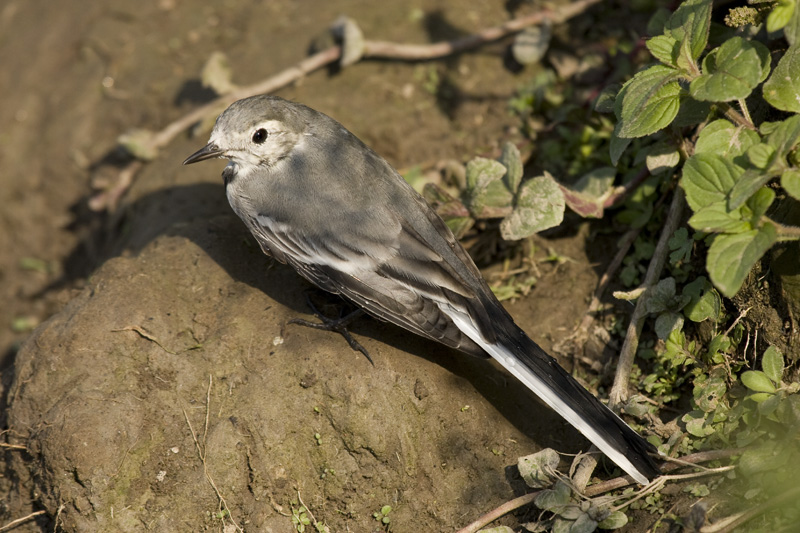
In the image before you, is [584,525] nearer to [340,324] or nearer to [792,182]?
[340,324]

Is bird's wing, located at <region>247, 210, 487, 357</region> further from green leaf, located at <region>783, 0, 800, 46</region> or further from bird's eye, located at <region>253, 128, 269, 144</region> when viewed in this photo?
green leaf, located at <region>783, 0, 800, 46</region>

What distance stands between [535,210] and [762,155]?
1.42 m

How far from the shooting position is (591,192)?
14.5ft

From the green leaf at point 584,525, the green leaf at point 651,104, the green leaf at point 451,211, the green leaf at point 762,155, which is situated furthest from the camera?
the green leaf at point 451,211

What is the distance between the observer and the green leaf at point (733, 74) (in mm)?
3014

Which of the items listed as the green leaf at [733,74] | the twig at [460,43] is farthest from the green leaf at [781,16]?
the twig at [460,43]

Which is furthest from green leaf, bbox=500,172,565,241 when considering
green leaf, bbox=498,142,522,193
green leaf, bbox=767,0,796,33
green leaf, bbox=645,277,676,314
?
green leaf, bbox=767,0,796,33

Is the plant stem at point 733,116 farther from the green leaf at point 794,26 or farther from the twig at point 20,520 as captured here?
the twig at point 20,520

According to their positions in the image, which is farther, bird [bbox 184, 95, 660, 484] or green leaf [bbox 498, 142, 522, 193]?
green leaf [bbox 498, 142, 522, 193]

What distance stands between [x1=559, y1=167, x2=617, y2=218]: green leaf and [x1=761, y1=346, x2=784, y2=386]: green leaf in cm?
146

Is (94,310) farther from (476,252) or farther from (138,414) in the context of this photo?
(476,252)

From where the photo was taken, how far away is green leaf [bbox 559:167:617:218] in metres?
4.26

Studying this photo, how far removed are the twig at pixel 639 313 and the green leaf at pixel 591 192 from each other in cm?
41

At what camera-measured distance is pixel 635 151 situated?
4.57 meters
